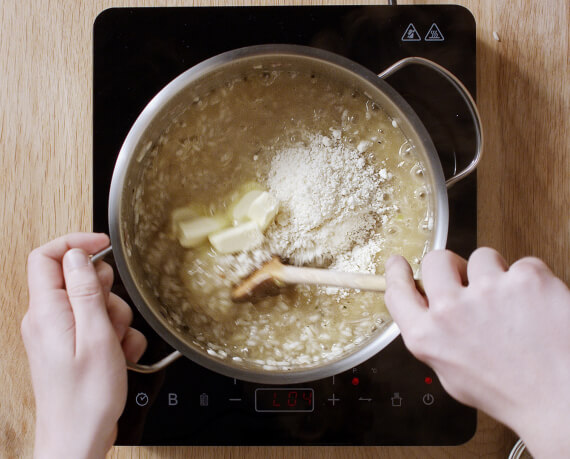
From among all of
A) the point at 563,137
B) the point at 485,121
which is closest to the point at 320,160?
the point at 485,121

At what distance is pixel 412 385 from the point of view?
28.9 inches

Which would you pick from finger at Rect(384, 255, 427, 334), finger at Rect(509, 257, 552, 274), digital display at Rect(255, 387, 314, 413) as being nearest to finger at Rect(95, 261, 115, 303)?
digital display at Rect(255, 387, 314, 413)

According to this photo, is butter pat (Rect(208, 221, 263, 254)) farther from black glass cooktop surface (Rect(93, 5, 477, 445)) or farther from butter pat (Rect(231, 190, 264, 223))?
black glass cooktop surface (Rect(93, 5, 477, 445))

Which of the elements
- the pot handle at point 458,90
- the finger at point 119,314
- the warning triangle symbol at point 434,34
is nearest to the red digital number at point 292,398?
the finger at point 119,314

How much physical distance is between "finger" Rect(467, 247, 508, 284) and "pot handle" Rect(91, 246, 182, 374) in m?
0.37

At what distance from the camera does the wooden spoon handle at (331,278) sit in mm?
604

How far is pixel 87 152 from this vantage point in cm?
76

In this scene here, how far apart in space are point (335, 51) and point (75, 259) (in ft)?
1.51

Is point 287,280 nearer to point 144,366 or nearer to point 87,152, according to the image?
point 144,366

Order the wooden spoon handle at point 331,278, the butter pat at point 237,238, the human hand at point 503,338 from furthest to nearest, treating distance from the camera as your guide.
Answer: the butter pat at point 237,238 → the wooden spoon handle at point 331,278 → the human hand at point 503,338

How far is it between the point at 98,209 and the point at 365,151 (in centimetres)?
39

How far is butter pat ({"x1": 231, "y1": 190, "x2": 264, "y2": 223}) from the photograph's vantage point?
721 mm

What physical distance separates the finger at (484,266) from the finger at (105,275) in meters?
0.46

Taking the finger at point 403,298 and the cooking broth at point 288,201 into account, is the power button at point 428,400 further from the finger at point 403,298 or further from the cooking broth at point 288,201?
the finger at point 403,298
